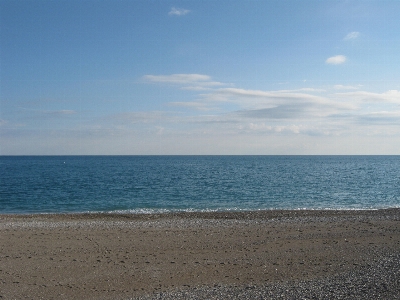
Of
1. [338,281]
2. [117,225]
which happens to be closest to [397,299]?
[338,281]

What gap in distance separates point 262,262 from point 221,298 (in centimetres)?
420

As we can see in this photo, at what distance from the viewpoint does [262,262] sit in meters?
14.6

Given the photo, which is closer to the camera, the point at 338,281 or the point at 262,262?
the point at 338,281

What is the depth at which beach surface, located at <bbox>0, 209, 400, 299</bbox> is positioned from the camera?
11.7 metres

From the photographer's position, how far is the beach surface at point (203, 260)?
11.7 metres

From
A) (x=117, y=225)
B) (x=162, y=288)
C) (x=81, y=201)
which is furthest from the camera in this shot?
(x=81, y=201)

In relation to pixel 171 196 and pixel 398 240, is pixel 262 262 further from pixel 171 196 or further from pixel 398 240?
pixel 171 196

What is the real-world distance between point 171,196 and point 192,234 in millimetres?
22321

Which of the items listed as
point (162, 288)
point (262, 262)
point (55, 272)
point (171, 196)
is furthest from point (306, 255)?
point (171, 196)

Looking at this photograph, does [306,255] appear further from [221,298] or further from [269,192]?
[269,192]

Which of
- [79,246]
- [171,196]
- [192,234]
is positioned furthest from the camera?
[171,196]

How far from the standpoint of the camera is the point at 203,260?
1499 centimetres

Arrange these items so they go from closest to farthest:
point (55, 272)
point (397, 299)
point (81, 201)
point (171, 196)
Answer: point (397, 299)
point (55, 272)
point (81, 201)
point (171, 196)

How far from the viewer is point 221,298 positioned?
35.6 feet
